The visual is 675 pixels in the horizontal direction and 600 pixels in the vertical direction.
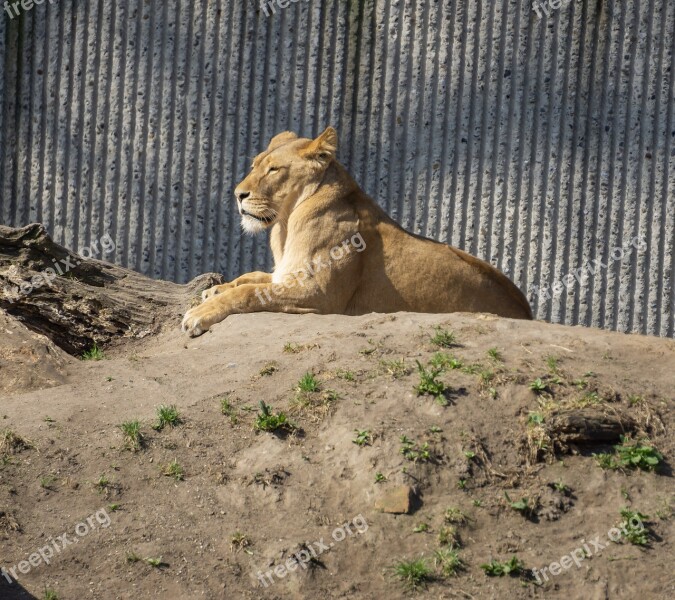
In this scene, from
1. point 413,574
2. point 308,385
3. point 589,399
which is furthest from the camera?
point 308,385

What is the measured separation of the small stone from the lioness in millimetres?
2266

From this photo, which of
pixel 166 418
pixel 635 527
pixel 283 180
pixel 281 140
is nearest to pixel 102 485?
pixel 166 418

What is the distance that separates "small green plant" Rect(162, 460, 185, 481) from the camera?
4.99m

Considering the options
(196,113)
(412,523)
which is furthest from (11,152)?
(412,523)

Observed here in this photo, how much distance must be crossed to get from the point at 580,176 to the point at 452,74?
4.39ft

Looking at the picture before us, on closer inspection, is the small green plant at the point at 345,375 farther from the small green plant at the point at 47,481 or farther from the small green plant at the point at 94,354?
the small green plant at the point at 94,354

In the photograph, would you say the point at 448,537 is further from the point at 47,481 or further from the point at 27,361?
the point at 27,361

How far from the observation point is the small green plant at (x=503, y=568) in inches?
179

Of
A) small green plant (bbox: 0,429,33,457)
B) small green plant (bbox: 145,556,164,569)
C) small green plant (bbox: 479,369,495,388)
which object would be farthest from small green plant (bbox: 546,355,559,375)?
small green plant (bbox: 0,429,33,457)

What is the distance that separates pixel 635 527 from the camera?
4.73 m

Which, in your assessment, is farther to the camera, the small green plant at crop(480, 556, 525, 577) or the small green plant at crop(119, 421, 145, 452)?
the small green plant at crop(119, 421, 145, 452)

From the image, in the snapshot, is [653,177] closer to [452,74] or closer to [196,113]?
[452,74]

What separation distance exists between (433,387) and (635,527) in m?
1.17

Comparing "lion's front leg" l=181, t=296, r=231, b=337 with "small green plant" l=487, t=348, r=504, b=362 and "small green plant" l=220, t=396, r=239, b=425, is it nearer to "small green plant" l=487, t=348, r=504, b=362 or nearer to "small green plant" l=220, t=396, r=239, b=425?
"small green plant" l=220, t=396, r=239, b=425
